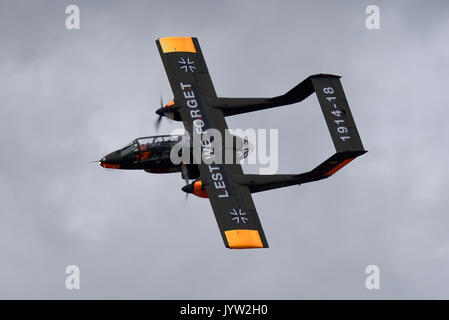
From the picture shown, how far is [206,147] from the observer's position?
67.6m

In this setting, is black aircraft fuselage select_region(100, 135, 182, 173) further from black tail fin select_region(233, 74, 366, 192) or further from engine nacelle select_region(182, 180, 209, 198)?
black tail fin select_region(233, 74, 366, 192)

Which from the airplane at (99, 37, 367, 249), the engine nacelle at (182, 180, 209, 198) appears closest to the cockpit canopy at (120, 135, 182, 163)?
the airplane at (99, 37, 367, 249)

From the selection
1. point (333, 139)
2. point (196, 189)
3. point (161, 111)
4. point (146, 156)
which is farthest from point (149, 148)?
point (333, 139)

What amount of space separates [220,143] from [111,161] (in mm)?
6863

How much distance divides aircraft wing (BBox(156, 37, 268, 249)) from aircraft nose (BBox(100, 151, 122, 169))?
4.66 m

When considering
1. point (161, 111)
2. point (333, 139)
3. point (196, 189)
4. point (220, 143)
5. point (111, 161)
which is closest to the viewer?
point (196, 189)

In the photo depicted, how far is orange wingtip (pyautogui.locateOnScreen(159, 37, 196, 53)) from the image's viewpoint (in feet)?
243

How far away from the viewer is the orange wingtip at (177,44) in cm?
7394

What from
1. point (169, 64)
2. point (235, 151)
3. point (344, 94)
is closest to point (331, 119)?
point (344, 94)

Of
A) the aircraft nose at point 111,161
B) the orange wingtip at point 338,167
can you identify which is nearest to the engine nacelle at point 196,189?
the aircraft nose at point 111,161

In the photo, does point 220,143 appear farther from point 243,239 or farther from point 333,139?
point 243,239

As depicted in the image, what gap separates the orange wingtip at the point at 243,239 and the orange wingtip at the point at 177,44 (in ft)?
51.4

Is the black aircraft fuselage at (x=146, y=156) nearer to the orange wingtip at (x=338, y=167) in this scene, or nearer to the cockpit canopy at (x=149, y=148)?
the cockpit canopy at (x=149, y=148)

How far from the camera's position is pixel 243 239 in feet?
207
